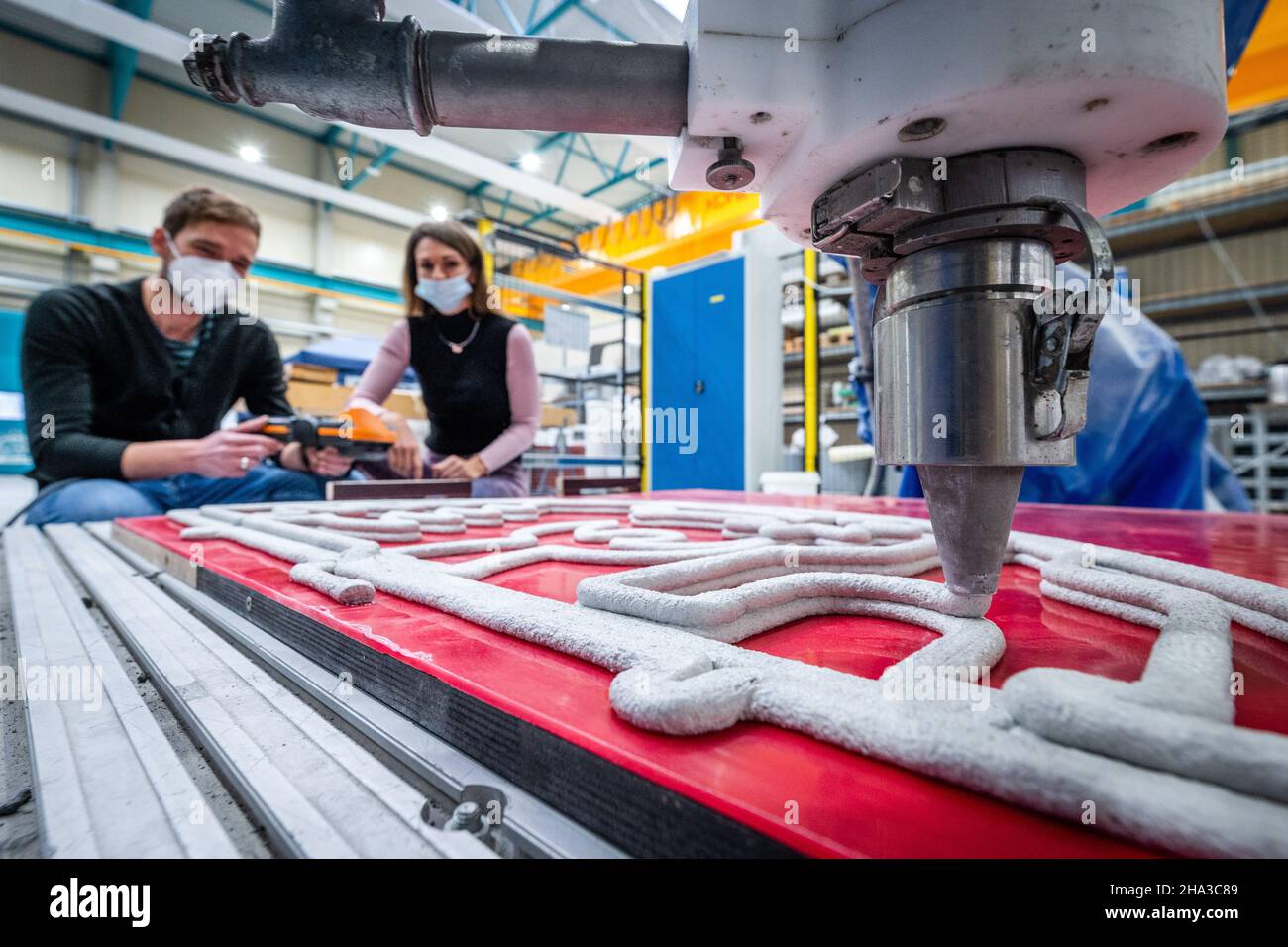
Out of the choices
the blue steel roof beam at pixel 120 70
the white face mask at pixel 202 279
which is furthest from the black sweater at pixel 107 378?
the blue steel roof beam at pixel 120 70

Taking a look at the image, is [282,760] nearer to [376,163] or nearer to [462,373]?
[462,373]

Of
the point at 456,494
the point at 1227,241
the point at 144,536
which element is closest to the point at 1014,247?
the point at 144,536

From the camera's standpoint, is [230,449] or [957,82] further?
[230,449]

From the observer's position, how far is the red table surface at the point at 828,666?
0.60 feet

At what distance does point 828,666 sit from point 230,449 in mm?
1471

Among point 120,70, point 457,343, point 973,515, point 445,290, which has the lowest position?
point 973,515

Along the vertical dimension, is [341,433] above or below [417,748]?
above

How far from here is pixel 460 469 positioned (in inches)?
68.9

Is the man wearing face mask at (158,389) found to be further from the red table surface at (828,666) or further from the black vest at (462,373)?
the red table surface at (828,666)

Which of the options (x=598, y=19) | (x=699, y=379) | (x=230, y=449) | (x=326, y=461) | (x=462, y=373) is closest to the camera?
(x=230, y=449)

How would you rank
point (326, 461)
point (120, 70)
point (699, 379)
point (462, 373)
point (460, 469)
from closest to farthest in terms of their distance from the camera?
point (326, 461)
point (460, 469)
point (462, 373)
point (699, 379)
point (120, 70)

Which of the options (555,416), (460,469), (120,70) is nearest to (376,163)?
(120,70)

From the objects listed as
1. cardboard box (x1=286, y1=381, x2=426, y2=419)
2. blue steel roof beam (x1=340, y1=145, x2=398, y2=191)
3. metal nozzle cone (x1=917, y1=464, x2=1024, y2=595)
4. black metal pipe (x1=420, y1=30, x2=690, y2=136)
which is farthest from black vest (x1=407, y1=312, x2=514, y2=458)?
blue steel roof beam (x1=340, y1=145, x2=398, y2=191)
